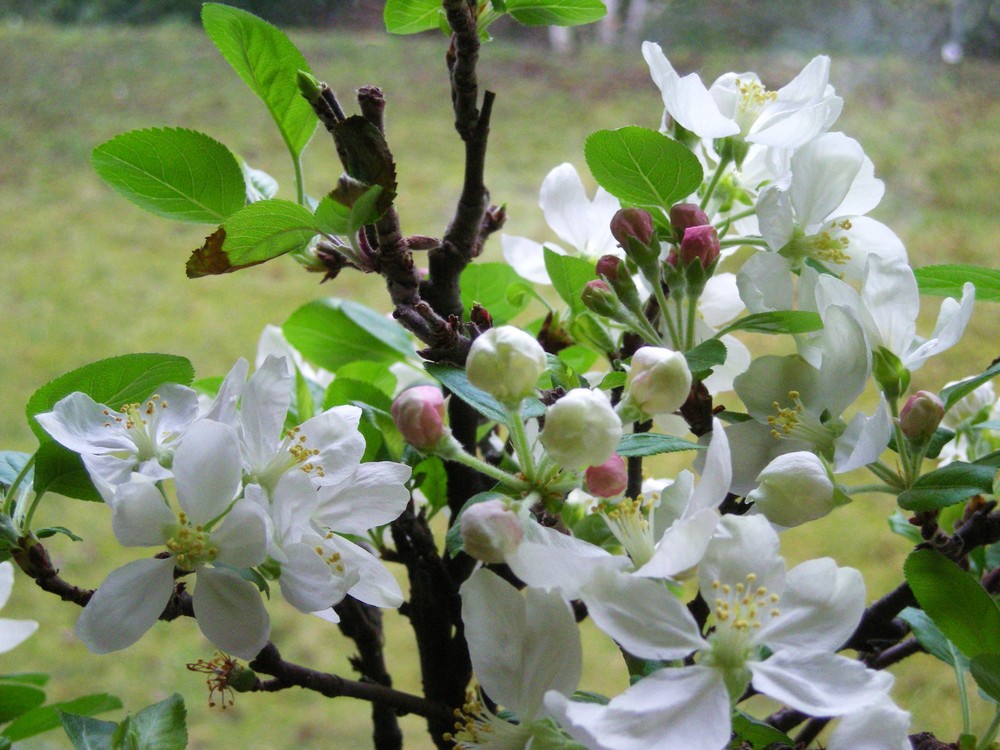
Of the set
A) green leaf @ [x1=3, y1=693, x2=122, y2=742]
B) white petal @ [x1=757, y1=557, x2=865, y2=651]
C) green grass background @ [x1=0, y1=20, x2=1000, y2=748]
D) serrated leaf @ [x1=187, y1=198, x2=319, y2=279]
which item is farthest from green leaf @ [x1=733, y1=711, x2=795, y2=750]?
green grass background @ [x1=0, y1=20, x2=1000, y2=748]

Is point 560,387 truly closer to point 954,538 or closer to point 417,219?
point 954,538

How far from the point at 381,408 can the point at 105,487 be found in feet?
0.64

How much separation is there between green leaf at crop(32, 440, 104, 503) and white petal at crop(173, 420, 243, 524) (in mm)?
99

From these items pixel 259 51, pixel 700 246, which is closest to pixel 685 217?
pixel 700 246

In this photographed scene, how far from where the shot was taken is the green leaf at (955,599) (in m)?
0.43

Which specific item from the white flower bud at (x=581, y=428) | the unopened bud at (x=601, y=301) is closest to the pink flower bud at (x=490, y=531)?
the white flower bud at (x=581, y=428)

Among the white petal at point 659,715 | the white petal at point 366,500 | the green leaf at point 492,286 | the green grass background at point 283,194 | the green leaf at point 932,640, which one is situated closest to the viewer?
the white petal at point 659,715

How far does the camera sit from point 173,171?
1.59 feet

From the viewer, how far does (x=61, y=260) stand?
1.60 metres

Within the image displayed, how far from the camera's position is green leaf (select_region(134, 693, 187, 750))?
1.51 ft

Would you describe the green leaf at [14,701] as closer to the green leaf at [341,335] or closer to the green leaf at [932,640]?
the green leaf at [341,335]

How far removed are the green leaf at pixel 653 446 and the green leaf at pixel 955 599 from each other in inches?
4.3

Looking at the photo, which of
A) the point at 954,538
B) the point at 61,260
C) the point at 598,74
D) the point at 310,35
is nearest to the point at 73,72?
the point at 61,260

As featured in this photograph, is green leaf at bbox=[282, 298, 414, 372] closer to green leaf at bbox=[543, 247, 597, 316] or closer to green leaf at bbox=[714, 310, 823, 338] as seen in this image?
green leaf at bbox=[543, 247, 597, 316]
